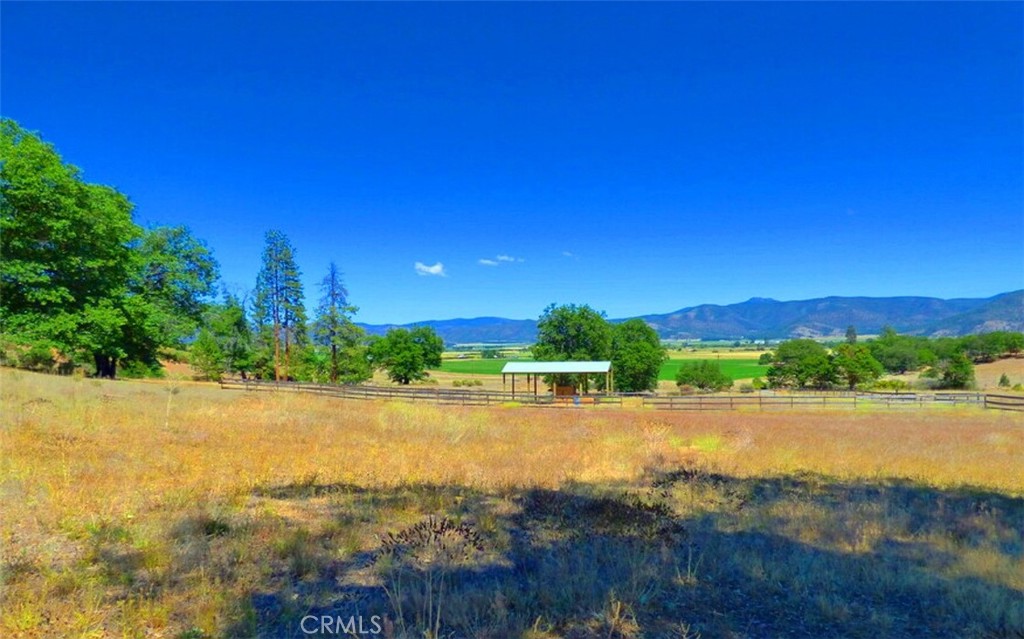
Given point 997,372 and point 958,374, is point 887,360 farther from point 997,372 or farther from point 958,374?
point 958,374

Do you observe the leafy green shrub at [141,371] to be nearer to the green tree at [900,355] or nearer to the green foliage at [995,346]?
the green tree at [900,355]

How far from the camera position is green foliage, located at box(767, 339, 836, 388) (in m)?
85.8

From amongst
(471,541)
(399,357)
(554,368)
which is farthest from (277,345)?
(471,541)

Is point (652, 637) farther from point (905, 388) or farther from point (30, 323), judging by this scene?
point (905, 388)

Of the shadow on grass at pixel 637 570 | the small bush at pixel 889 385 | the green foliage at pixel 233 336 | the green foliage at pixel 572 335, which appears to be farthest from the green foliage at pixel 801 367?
the shadow on grass at pixel 637 570

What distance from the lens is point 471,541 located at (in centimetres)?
563

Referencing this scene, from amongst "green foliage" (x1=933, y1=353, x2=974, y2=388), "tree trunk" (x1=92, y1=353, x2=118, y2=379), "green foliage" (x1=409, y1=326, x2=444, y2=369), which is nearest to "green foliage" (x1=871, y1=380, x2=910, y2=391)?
"green foliage" (x1=933, y1=353, x2=974, y2=388)

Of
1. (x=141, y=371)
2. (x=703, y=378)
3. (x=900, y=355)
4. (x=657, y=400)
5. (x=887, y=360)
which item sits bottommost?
(x=703, y=378)

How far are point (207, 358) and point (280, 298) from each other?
1012 cm

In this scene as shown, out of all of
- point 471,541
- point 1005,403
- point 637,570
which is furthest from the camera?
point 1005,403

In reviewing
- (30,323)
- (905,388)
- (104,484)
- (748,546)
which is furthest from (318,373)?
(905,388)

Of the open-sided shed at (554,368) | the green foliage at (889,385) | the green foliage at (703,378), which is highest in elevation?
the open-sided shed at (554,368)

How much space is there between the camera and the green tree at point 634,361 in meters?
71.1

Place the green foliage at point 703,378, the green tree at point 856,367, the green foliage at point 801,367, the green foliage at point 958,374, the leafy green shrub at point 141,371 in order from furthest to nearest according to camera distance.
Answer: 1. the green foliage at point 703,378
2. the green foliage at point 801,367
3. the green tree at point 856,367
4. the green foliage at point 958,374
5. the leafy green shrub at point 141,371
